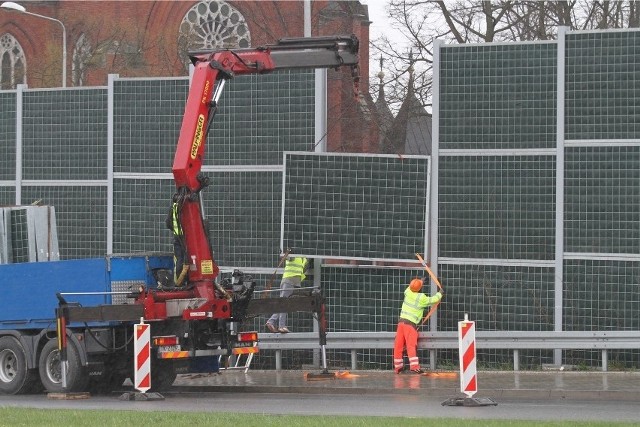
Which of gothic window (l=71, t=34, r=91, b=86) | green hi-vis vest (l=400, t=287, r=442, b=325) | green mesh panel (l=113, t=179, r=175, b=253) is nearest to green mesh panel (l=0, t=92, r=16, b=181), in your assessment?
green mesh panel (l=113, t=179, r=175, b=253)

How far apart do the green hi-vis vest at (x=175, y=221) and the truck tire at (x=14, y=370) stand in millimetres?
3108

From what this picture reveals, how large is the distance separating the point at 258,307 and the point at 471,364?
14.6ft

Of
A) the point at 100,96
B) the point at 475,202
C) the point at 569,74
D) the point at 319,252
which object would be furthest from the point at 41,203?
the point at 569,74

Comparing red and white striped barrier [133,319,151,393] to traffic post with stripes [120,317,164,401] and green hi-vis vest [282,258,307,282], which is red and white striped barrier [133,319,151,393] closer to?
traffic post with stripes [120,317,164,401]

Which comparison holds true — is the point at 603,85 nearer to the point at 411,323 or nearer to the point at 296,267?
the point at 411,323

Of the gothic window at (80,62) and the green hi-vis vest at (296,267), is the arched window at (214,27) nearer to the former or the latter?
the gothic window at (80,62)

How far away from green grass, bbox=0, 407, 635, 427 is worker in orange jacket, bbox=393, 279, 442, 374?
23.2 ft

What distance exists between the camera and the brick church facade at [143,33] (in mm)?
53094

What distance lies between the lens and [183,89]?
2452 cm

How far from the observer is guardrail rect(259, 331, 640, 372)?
21.2 m

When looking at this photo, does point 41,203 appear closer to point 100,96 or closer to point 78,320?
point 100,96

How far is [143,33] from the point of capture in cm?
6025

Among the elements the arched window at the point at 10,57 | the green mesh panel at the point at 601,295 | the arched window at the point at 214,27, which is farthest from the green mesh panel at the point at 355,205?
the arched window at the point at 10,57

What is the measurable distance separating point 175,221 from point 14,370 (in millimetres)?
3730
